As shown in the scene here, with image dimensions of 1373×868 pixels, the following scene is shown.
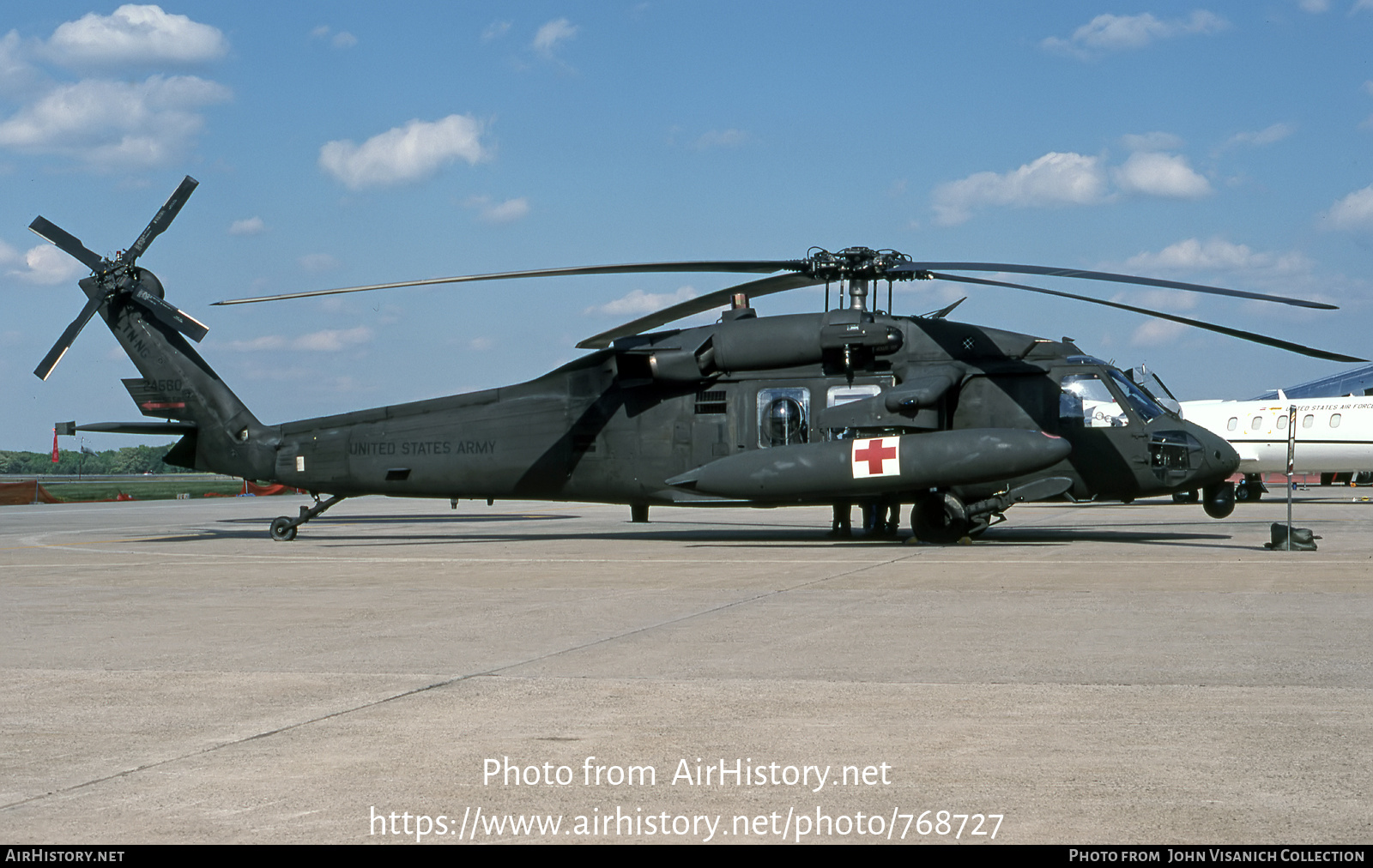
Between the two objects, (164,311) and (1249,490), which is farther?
(1249,490)

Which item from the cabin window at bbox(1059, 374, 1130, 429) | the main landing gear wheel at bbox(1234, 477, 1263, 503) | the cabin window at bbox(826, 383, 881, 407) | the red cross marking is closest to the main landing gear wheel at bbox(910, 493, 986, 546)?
the red cross marking

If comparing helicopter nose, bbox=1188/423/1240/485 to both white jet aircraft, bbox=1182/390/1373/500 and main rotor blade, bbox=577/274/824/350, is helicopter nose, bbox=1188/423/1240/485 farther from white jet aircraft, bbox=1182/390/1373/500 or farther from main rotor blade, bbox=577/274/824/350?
white jet aircraft, bbox=1182/390/1373/500

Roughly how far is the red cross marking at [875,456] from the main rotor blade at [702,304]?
8.65 feet

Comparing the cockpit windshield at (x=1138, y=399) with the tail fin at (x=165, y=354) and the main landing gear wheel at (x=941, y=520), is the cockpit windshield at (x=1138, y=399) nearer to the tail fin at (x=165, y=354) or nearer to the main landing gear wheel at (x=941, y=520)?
the main landing gear wheel at (x=941, y=520)

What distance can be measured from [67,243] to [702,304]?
39.9 ft

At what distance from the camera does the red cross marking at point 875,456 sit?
1795 cm

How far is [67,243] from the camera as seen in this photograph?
2305 cm

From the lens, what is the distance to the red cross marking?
1795 centimetres

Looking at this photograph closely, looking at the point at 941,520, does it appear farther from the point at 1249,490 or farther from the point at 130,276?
the point at 1249,490

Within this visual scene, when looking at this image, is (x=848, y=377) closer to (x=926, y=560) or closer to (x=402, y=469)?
(x=926, y=560)

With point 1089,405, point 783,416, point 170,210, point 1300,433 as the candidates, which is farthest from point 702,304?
point 1300,433

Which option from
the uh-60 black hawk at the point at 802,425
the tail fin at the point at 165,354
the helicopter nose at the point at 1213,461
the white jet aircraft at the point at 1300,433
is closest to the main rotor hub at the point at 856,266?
the uh-60 black hawk at the point at 802,425

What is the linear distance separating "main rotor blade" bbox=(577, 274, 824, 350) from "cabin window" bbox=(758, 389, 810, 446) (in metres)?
1.55

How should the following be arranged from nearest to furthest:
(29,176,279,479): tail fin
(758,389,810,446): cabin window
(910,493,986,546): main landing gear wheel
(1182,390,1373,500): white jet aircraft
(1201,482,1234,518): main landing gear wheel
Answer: (910,493,986,546): main landing gear wheel → (758,389,810,446): cabin window → (1201,482,1234,518): main landing gear wheel → (29,176,279,479): tail fin → (1182,390,1373,500): white jet aircraft
